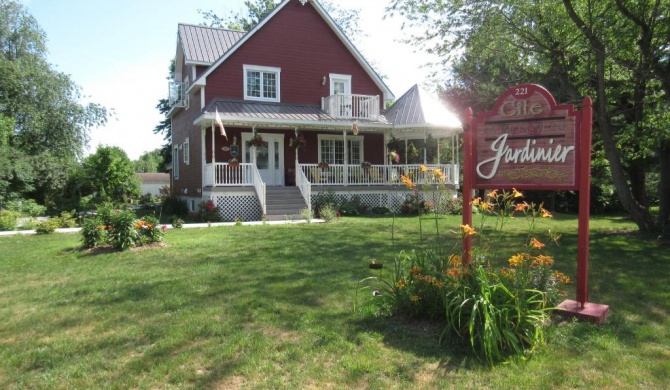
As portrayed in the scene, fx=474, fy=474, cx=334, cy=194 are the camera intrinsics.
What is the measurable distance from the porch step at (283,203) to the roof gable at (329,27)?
17.2 ft

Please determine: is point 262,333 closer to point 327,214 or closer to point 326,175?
point 327,214

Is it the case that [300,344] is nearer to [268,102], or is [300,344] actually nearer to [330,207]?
[330,207]

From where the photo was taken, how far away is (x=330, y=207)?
→ 54.6ft

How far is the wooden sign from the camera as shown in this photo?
4879 mm

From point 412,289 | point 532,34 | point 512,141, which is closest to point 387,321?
point 412,289

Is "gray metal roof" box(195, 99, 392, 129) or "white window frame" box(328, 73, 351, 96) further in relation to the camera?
"white window frame" box(328, 73, 351, 96)

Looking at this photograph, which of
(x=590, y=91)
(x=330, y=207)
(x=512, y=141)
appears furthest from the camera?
(x=330, y=207)

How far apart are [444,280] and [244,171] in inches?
553

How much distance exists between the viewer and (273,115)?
1831 centimetres

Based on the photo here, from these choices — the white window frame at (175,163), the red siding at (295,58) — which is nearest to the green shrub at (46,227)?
the red siding at (295,58)

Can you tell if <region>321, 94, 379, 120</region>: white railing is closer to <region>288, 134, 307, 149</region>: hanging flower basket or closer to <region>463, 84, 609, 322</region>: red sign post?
<region>288, 134, 307, 149</region>: hanging flower basket

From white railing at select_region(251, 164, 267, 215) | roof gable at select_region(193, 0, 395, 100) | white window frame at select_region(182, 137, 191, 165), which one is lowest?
white railing at select_region(251, 164, 267, 215)

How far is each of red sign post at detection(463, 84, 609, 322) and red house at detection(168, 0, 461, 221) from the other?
475 inches

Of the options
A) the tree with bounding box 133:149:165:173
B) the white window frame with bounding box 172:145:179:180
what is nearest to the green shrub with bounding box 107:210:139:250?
the white window frame with bounding box 172:145:179:180
